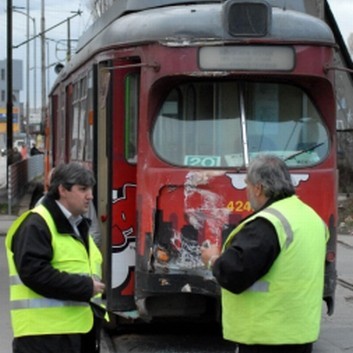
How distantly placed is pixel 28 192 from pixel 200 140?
19.9m

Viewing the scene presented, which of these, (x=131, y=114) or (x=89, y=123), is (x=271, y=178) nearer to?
(x=131, y=114)

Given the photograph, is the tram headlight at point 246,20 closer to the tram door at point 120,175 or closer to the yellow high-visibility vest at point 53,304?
the tram door at point 120,175

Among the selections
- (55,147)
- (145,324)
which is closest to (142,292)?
(145,324)

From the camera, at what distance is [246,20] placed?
7672 mm

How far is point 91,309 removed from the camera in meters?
4.75

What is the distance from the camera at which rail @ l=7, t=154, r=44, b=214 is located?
72.2 ft

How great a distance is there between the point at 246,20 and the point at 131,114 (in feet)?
4.28

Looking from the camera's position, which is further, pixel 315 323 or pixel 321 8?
pixel 321 8

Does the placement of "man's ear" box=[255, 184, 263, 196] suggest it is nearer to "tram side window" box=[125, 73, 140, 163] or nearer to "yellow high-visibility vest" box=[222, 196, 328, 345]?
"yellow high-visibility vest" box=[222, 196, 328, 345]

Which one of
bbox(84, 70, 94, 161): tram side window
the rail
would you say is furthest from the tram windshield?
the rail

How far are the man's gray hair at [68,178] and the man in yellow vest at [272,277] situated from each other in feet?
2.58

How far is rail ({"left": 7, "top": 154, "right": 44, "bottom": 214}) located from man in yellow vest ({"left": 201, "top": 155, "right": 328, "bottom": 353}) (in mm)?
17055

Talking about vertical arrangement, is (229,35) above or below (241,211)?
above

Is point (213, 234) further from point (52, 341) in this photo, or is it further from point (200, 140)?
point (52, 341)
